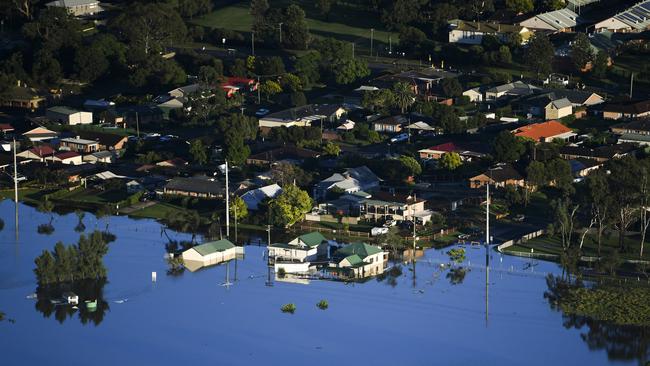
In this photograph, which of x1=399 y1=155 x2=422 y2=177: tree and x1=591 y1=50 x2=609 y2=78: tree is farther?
x1=591 y1=50 x2=609 y2=78: tree

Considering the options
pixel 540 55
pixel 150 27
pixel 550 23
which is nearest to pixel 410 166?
pixel 540 55

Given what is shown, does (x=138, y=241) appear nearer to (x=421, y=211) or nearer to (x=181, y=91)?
(x=421, y=211)

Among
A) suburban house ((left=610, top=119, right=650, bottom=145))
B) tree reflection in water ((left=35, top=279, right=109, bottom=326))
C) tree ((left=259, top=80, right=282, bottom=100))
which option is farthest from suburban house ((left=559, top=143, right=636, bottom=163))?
tree reflection in water ((left=35, top=279, right=109, bottom=326))

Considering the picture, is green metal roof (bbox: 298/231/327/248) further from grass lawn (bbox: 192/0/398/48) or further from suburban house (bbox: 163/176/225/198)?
grass lawn (bbox: 192/0/398/48)

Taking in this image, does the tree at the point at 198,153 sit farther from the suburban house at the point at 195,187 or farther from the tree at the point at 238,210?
the tree at the point at 238,210

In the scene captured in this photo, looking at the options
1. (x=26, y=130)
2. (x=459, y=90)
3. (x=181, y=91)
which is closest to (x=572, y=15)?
(x=459, y=90)

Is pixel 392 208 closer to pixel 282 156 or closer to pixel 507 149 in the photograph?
pixel 507 149

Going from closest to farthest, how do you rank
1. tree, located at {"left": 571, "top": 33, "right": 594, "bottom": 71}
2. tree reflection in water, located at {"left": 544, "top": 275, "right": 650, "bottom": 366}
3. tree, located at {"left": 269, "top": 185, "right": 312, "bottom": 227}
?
tree reflection in water, located at {"left": 544, "top": 275, "right": 650, "bottom": 366} → tree, located at {"left": 269, "top": 185, "right": 312, "bottom": 227} → tree, located at {"left": 571, "top": 33, "right": 594, "bottom": 71}
